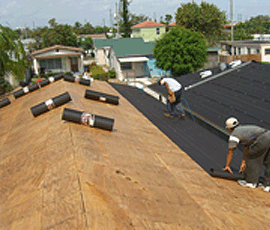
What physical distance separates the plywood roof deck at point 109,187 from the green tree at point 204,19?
4870 cm

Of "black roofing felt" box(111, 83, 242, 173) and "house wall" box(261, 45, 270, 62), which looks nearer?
"black roofing felt" box(111, 83, 242, 173)

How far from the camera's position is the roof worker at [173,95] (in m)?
8.53

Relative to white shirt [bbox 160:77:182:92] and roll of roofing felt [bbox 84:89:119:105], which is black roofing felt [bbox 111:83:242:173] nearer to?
white shirt [bbox 160:77:182:92]

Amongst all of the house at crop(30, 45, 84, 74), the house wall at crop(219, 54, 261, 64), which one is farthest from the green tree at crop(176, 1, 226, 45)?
the house at crop(30, 45, 84, 74)

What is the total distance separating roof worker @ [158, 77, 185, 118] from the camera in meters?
8.53

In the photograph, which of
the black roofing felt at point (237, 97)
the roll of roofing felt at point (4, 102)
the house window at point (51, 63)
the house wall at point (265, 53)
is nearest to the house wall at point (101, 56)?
the house window at point (51, 63)

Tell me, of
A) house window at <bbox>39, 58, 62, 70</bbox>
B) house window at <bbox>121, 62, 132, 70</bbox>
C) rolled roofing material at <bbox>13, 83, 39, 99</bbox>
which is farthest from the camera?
house window at <bbox>39, 58, 62, 70</bbox>

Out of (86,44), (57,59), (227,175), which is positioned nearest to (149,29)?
(86,44)

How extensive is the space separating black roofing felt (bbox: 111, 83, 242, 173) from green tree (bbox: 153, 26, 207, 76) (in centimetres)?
1680

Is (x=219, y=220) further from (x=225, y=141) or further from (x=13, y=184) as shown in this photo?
(x=225, y=141)

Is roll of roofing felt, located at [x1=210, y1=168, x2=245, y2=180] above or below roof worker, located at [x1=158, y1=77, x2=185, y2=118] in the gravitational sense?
below

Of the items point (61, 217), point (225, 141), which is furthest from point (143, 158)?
point (225, 141)

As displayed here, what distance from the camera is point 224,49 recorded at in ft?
175

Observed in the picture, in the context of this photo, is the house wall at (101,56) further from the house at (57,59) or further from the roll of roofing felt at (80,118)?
the roll of roofing felt at (80,118)
